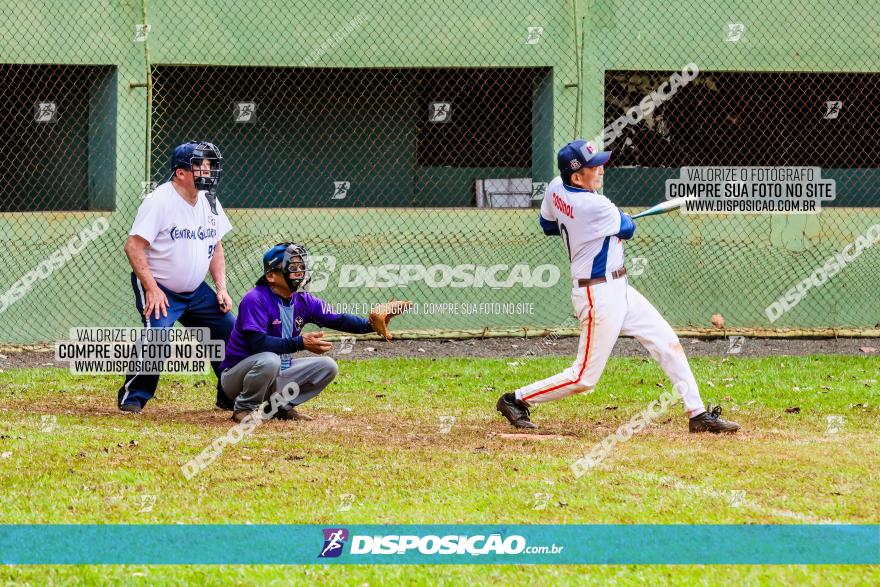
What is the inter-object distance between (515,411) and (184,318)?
265 cm

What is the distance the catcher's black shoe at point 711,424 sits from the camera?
26.4 ft

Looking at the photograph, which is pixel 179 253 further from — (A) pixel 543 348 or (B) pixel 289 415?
(A) pixel 543 348

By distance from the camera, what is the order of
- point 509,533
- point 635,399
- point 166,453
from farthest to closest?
point 635,399 < point 166,453 < point 509,533

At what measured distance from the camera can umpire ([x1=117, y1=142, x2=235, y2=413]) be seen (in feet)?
28.7

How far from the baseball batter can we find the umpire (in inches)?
101

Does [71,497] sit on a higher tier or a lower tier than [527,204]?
lower

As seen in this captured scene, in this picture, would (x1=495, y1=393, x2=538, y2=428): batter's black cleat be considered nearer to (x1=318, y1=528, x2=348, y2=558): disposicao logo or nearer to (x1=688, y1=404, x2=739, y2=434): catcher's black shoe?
(x1=688, y1=404, x2=739, y2=434): catcher's black shoe

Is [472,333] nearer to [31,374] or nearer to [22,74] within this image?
[31,374]

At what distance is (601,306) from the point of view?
8.02 meters

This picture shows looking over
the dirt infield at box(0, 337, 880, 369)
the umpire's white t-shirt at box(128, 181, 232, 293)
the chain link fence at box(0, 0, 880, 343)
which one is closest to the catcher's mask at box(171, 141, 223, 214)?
the umpire's white t-shirt at box(128, 181, 232, 293)

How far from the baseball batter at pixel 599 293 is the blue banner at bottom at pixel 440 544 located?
2.66 meters

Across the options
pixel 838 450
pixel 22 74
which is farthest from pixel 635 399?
pixel 22 74

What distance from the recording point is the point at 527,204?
15469 millimetres

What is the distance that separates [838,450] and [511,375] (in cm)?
427
